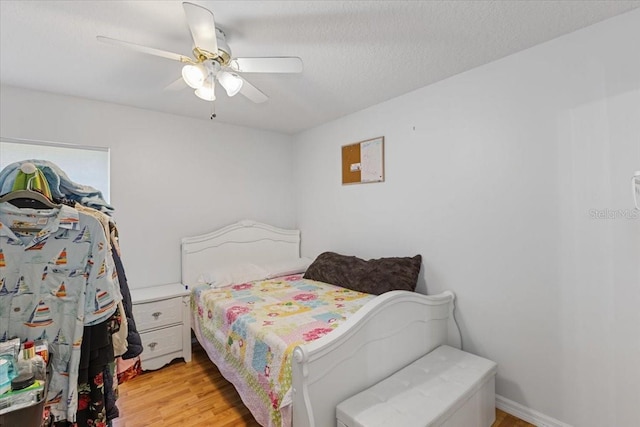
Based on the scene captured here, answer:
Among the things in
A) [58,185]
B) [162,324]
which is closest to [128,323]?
[58,185]

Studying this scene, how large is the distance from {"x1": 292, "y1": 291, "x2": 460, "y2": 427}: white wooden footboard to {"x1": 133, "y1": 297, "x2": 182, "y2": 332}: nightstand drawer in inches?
68.0

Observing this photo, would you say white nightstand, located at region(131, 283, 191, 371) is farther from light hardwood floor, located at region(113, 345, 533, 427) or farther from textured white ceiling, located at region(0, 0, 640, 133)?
textured white ceiling, located at region(0, 0, 640, 133)

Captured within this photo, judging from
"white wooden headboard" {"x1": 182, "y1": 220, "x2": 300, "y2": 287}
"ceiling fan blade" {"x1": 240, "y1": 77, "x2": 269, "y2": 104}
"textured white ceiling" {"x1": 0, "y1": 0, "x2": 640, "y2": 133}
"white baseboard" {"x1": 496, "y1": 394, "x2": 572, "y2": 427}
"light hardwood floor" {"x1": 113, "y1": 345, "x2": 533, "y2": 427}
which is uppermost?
"textured white ceiling" {"x1": 0, "y1": 0, "x2": 640, "y2": 133}

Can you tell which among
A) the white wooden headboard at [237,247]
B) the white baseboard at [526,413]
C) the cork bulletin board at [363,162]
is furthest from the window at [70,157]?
the white baseboard at [526,413]

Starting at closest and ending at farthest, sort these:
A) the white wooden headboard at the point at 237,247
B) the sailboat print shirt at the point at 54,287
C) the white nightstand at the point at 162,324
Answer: the sailboat print shirt at the point at 54,287
the white nightstand at the point at 162,324
the white wooden headboard at the point at 237,247

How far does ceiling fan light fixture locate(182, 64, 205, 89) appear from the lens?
1.62 metres

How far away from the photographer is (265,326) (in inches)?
74.5

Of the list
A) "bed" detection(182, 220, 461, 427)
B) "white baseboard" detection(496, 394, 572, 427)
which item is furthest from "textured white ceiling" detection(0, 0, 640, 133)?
"white baseboard" detection(496, 394, 572, 427)

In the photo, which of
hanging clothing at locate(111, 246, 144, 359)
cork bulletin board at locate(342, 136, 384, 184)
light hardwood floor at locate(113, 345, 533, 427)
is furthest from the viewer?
cork bulletin board at locate(342, 136, 384, 184)

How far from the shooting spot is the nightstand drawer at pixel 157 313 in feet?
8.32

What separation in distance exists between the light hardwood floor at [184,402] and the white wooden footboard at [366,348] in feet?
2.17

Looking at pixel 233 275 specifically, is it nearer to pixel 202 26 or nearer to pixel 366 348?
pixel 366 348

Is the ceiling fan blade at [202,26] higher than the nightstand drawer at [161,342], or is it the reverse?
the ceiling fan blade at [202,26]

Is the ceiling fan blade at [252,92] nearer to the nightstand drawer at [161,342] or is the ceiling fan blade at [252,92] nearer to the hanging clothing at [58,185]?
the hanging clothing at [58,185]
